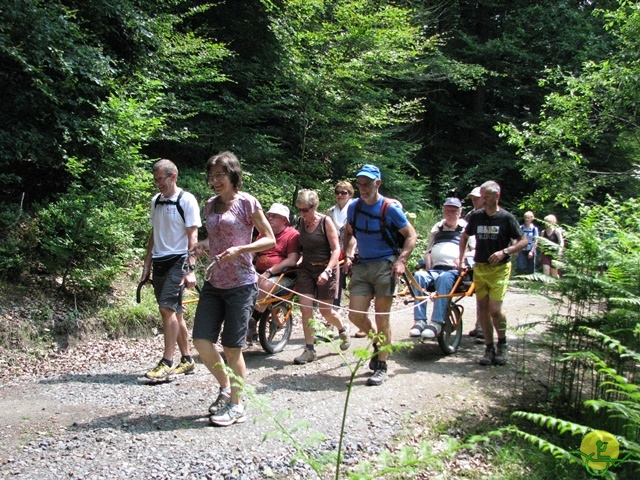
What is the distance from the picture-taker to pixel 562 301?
5.27 meters

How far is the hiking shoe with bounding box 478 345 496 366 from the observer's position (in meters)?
6.75

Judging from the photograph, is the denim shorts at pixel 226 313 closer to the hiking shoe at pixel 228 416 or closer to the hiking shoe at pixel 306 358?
the hiking shoe at pixel 228 416

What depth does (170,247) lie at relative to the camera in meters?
5.80

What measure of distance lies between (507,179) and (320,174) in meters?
11.1

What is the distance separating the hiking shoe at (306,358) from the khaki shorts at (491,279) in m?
2.11

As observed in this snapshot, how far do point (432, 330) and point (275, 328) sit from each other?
1949mm

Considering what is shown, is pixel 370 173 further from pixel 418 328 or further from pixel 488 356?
pixel 488 356

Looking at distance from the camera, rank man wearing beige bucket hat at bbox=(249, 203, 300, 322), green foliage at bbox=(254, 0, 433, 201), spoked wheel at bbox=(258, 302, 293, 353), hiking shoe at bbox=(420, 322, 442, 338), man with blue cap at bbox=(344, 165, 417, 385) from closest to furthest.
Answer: man with blue cap at bbox=(344, 165, 417, 385) < hiking shoe at bbox=(420, 322, 442, 338) < man wearing beige bucket hat at bbox=(249, 203, 300, 322) < spoked wheel at bbox=(258, 302, 293, 353) < green foliage at bbox=(254, 0, 433, 201)

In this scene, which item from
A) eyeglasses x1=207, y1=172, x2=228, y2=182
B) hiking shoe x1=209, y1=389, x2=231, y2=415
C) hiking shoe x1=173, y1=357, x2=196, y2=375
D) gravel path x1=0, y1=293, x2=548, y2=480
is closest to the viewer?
gravel path x1=0, y1=293, x2=548, y2=480

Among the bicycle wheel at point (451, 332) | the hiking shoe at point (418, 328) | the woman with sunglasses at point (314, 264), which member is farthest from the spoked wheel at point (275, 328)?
the bicycle wheel at point (451, 332)

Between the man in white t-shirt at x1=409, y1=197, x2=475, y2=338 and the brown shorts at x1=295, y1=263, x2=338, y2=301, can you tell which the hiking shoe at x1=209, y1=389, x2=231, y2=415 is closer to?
the brown shorts at x1=295, y1=263, x2=338, y2=301

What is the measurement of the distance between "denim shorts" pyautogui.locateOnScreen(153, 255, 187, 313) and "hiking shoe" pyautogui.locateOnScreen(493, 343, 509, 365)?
3713mm

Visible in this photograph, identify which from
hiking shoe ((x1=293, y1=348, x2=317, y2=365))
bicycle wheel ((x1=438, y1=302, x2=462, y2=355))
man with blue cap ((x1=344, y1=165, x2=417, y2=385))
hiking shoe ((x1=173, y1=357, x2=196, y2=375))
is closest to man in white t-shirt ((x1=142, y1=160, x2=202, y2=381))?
hiking shoe ((x1=173, y1=357, x2=196, y2=375))

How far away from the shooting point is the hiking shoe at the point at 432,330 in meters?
6.56
